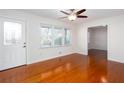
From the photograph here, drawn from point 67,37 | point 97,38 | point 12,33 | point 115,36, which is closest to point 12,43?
point 12,33

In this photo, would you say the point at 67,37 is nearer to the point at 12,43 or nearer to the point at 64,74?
the point at 12,43

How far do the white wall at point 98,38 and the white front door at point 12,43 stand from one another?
22.3 ft

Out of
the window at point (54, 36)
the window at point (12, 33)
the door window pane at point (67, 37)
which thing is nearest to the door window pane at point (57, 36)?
the window at point (54, 36)

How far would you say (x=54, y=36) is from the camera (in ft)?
18.9

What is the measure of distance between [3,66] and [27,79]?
4.49ft

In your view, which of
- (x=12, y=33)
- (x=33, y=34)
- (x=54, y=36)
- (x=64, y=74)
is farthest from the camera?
(x=54, y=36)

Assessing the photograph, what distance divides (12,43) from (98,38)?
26.0 feet

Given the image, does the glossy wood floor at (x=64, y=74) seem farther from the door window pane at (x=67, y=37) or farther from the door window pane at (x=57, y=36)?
the door window pane at (x=67, y=37)
